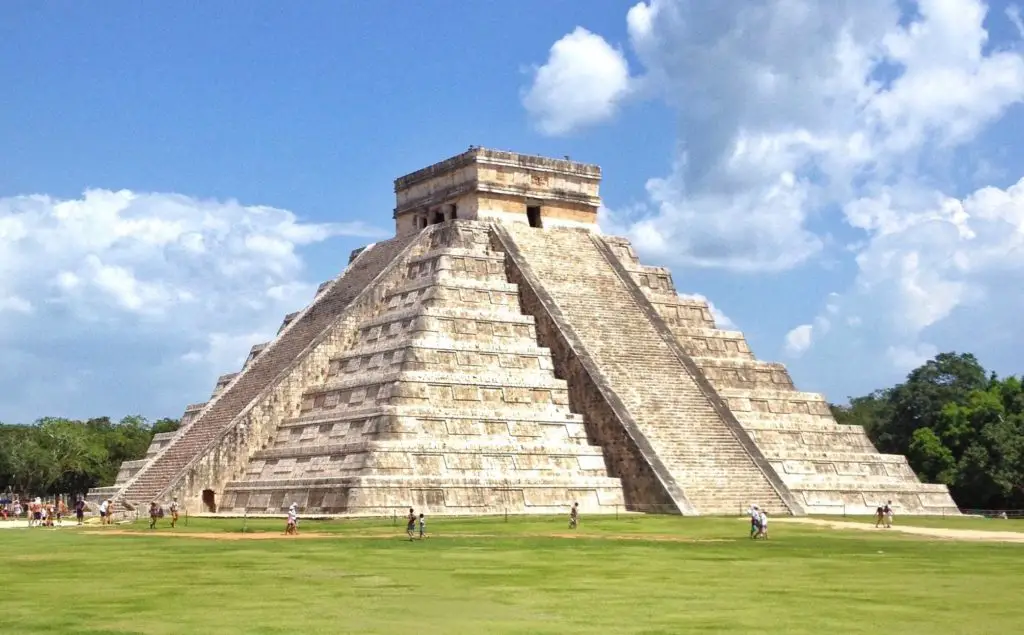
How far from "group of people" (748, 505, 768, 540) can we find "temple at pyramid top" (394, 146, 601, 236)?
18.2m

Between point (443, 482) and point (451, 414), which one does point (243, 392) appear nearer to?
point (451, 414)

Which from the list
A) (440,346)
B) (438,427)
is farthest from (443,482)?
(440,346)

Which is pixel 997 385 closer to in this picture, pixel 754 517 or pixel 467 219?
pixel 467 219

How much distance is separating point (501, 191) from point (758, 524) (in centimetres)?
1890

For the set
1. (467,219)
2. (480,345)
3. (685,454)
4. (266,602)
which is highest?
(467,219)

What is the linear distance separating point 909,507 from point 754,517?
553 inches

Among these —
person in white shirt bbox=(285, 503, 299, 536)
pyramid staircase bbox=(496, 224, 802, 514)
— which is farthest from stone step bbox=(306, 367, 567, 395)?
person in white shirt bbox=(285, 503, 299, 536)

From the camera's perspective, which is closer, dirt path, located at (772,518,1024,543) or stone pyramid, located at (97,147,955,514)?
dirt path, located at (772,518,1024,543)

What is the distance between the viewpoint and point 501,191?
139 ft

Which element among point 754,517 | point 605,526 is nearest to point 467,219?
point 605,526

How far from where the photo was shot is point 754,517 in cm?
2581

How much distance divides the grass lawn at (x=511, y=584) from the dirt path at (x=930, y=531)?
1632mm

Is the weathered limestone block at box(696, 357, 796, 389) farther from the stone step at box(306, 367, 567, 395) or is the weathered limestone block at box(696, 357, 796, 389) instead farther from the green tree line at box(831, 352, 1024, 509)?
the green tree line at box(831, 352, 1024, 509)

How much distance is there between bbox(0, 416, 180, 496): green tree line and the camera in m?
68.1
